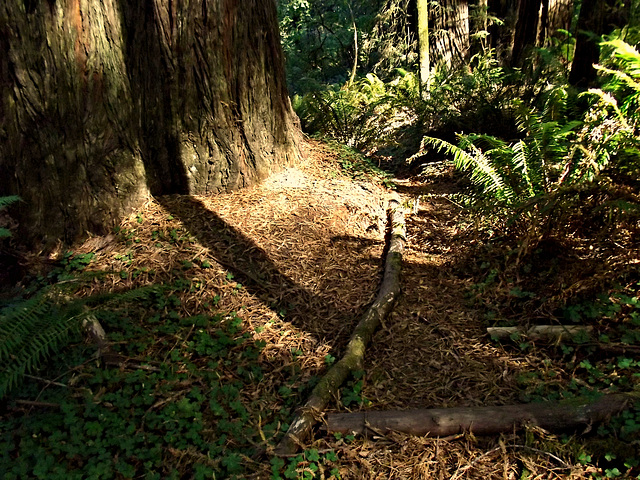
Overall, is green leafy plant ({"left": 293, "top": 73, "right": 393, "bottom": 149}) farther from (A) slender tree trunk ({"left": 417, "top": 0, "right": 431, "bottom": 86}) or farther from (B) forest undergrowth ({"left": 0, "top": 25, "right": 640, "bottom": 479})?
(A) slender tree trunk ({"left": 417, "top": 0, "right": 431, "bottom": 86})

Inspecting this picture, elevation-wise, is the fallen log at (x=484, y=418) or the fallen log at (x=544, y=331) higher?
the fallen log at (x=544, y=331)

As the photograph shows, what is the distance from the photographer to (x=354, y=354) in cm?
299

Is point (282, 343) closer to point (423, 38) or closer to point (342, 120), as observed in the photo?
point (342, 120)

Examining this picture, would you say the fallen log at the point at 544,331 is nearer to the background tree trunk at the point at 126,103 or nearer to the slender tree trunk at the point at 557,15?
the background tree trunk at the point at 126,103

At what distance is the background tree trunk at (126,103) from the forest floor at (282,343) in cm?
28

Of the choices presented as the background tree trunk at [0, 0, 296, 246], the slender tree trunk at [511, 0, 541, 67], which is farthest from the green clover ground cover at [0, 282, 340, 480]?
the slender tree trunk at [511, 0, 541, 67]

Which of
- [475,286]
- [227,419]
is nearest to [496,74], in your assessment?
[475,286]

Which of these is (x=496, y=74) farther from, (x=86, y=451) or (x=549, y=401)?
(x=86, y=451)

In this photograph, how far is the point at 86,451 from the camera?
7.52 ft

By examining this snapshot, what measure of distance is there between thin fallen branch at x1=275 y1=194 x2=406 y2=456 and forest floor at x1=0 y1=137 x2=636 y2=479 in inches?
2.9

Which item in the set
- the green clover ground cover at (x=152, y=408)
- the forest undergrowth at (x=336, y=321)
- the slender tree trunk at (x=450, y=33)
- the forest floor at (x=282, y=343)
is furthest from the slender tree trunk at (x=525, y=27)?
the green clover ground cover at (x=152, y=408)

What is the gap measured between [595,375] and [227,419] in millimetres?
2122

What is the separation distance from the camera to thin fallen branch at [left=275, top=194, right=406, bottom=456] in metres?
2.48

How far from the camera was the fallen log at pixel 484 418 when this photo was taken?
241cm
